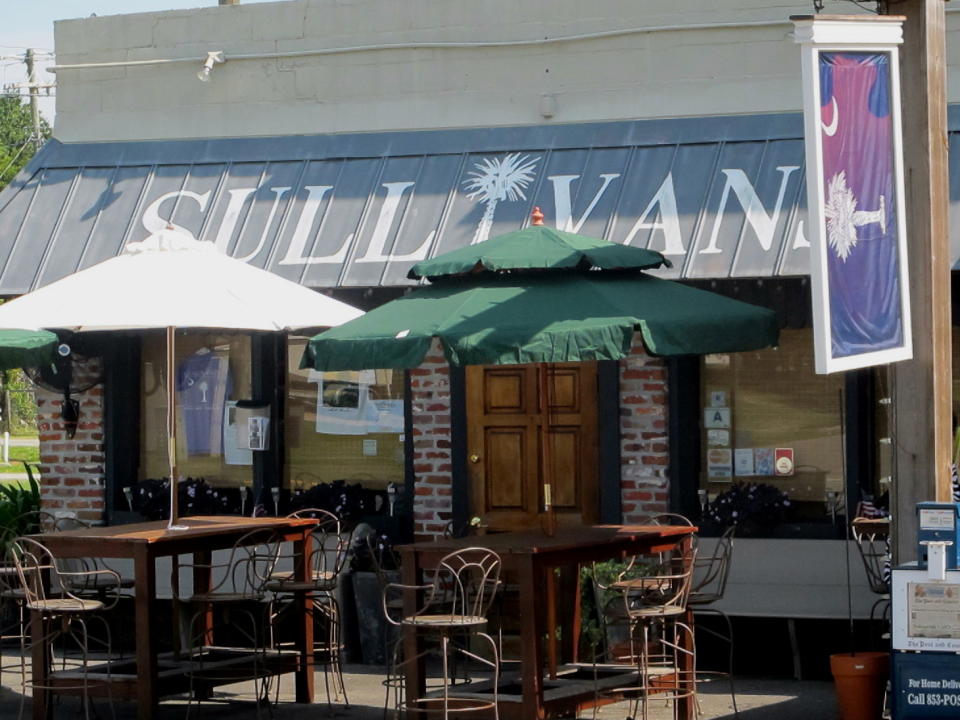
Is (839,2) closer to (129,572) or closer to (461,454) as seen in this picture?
(461,454)

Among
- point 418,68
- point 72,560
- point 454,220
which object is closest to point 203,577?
point 72,560

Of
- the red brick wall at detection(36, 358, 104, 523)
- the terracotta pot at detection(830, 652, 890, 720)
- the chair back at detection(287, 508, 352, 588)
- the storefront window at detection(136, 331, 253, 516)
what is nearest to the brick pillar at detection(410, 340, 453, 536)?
the chair back at detection(287, 508, 352, 588)

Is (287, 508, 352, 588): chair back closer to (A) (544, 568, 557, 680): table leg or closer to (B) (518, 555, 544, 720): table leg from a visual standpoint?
(A) (544, 568, 557, 680): table leg

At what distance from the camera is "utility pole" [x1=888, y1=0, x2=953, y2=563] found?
787cm

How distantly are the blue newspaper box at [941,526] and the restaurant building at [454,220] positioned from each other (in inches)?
107

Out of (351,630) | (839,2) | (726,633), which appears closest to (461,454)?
(351,630)

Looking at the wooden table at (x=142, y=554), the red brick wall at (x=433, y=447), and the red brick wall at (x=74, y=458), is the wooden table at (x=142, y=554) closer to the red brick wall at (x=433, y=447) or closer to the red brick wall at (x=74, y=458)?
the red brick wall at (x=433, y=447)

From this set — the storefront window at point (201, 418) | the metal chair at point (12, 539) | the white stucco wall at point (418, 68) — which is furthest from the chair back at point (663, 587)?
the metal chair at point (12, 539)

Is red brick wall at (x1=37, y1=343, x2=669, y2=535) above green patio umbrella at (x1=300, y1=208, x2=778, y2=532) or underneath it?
underneath

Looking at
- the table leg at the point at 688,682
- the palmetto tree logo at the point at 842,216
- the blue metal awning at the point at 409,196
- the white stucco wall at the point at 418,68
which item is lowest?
the table leg at the point at 688,682

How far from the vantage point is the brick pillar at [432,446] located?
37.5ft

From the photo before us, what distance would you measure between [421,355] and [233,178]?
4113mm

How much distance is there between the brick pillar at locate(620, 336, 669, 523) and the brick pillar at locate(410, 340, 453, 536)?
4.07 ft

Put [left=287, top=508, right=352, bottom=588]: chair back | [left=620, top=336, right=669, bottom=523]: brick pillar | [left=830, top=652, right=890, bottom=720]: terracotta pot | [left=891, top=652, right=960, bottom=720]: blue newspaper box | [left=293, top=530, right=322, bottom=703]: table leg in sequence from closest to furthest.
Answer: [left=891, top=652, right=960, bottom=720]: blue newspaper box < [left=830, top=652, right=890, bottom=720]: terracotta pot < [left=293, top=530, right=322, bottom=703]: table leg < [left=287, top=508, right=352, bottom=588]: chair back < [left=620, top=336, right=669, bottom=523]: brick pillar
